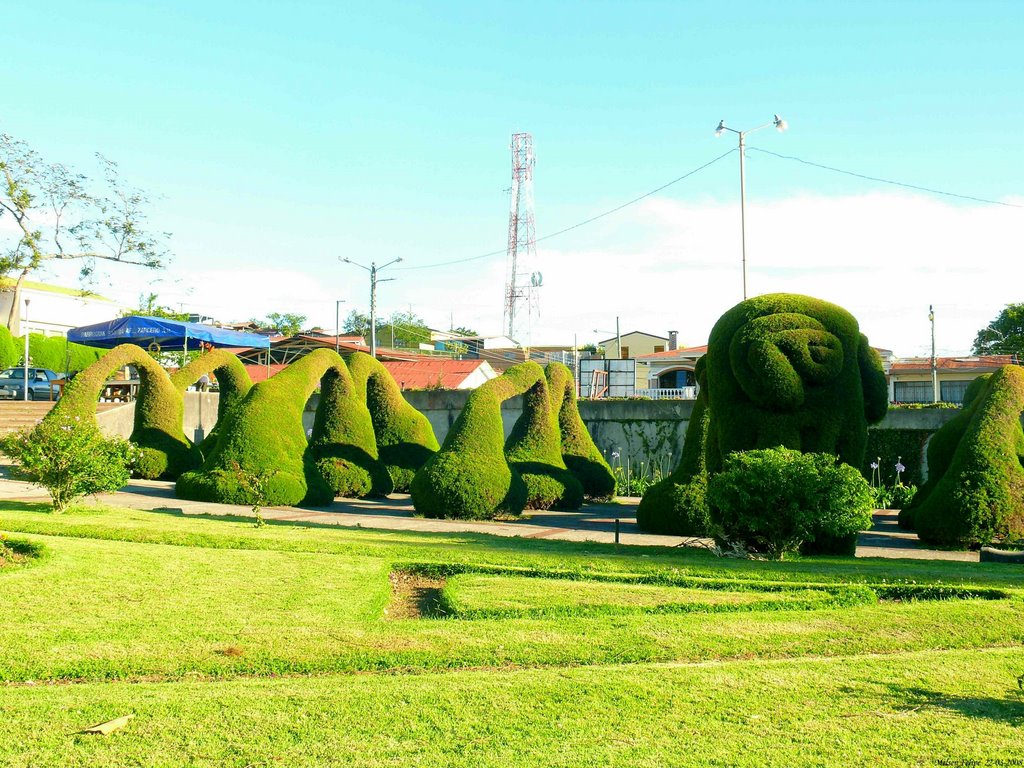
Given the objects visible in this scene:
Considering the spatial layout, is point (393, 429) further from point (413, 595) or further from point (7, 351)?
point (7, 351)

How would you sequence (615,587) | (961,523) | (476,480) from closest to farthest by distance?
(615,587) → (961,523) → (476,480)

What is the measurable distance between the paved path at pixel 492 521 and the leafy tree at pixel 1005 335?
40.5 metres

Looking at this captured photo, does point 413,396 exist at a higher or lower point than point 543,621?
higher

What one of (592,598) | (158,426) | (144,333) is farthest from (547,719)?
(144,333)

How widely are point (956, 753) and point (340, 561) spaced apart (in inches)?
231

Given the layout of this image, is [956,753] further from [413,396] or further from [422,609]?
[413,396]

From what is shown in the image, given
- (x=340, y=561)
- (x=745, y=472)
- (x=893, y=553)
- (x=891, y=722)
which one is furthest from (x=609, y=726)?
(x=893, y=553)

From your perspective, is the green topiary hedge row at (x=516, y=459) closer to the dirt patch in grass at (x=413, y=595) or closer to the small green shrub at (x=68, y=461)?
the small green shrub at (x=68, y=461)

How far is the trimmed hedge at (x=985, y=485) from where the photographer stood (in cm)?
1249

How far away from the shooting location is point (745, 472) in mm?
9898

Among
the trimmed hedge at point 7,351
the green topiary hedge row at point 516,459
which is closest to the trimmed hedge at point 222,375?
the green topiary hedge row at point 516,459

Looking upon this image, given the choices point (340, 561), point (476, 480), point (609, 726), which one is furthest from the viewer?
point (476, 480)

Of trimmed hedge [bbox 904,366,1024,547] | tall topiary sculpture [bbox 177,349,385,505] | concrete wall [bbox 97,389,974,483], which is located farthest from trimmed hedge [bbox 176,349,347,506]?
trimmed hedge [bbox 904,366,1024,547]

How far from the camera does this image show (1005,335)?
58.4 meters
